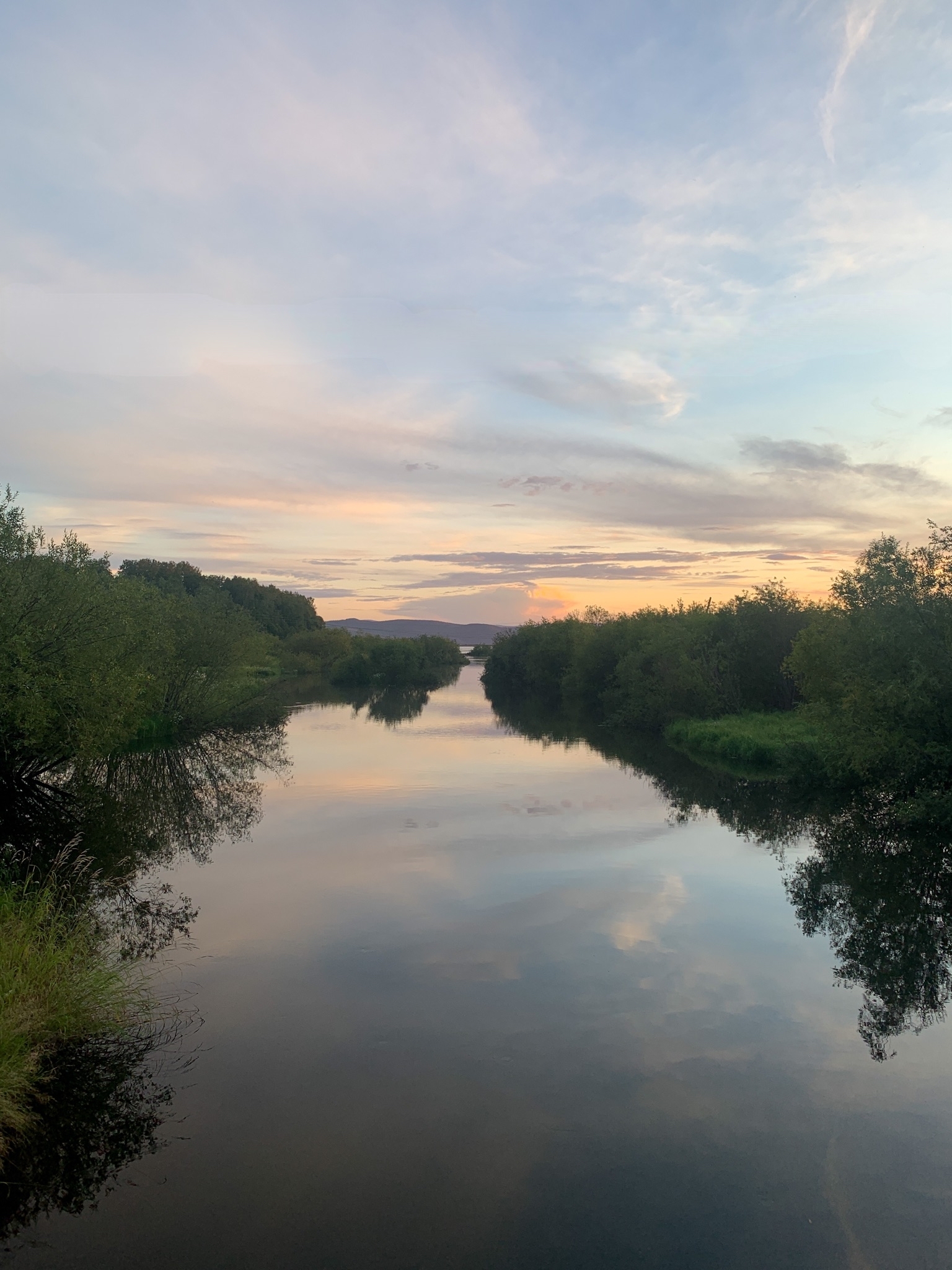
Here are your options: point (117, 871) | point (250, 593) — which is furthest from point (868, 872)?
point (250, 593)

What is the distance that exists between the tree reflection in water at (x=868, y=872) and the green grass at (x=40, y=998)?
1011 centimetres

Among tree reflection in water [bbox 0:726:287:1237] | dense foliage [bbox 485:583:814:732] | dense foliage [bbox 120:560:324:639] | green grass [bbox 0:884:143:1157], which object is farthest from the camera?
dense foliage [bbox 120:560:324:639]

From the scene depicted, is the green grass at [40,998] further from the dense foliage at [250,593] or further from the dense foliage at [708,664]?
the dense foliage at [250,593]

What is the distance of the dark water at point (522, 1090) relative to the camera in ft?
22.9

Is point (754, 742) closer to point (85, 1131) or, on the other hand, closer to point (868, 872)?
point (868, 872)

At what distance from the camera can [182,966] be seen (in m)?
13.2

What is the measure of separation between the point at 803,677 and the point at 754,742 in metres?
4.39

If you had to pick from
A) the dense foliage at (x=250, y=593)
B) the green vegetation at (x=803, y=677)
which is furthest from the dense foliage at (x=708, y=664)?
the dense foliage at (x=250, y=593)

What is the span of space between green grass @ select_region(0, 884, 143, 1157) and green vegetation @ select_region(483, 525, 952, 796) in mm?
20934

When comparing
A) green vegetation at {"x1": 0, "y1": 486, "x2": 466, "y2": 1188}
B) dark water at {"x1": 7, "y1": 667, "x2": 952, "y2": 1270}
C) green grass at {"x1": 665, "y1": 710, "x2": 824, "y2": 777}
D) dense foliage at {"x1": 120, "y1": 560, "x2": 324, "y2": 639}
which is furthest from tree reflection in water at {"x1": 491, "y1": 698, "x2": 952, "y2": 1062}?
dense foliage at {"x1": 120, "y1": 560, "x2": 324, "y2": 639}

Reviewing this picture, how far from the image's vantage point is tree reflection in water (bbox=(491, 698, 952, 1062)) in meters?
Answer: 13.1

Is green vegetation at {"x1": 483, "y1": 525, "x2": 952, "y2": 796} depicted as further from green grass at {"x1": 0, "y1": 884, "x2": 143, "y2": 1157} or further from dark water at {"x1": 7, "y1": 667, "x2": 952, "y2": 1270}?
green grass at {"x1": 0, "y1": 884, "x2": 143, "y2": 1157}

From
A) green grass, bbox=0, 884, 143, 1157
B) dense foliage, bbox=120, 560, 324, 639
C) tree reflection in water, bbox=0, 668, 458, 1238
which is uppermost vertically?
dense foliage, bbox=120, 560, 324, 639

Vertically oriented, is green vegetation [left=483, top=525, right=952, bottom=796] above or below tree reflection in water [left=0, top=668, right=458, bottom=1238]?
above
